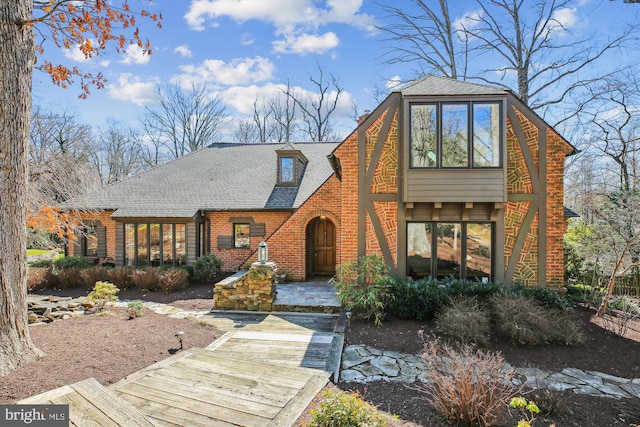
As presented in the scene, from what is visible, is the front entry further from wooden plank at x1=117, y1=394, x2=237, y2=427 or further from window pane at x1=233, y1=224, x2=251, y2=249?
wooden plank at x1=117, y1=394, x2=237, y2=427

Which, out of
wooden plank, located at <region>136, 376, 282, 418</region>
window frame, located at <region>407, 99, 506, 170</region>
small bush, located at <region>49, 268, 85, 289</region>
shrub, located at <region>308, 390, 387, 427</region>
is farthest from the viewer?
small bush, located at <region>49, 268, 85, 289</region>

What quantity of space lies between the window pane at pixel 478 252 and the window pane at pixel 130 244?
39.5 feet

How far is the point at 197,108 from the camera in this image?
99.7 ft

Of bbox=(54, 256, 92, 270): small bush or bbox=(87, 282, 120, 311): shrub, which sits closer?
bbox=(87, 282, 120, 311): shrub

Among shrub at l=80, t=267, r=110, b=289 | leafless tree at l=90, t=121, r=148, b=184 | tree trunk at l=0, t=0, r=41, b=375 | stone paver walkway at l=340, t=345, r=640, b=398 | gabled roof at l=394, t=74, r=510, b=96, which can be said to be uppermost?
leafless tree at l=90, t=121, r=148, b=184

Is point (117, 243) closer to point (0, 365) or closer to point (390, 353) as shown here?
point (0, 365)

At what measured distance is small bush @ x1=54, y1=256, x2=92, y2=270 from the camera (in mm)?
12250

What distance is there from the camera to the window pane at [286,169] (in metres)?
13.8

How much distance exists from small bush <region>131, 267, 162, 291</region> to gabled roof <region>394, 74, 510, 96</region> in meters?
9.68

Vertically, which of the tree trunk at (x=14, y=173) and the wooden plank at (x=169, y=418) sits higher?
the tree trunk at (x=14, y=173)

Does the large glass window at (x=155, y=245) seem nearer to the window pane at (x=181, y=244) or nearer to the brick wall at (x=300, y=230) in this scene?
the window pane at (x=181, y=244)

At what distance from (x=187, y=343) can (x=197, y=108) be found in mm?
29146

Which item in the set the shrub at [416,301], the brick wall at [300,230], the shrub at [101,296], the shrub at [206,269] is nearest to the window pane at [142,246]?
the shrub at [206,269]

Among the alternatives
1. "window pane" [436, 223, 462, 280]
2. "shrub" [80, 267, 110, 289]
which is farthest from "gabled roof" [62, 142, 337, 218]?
"window pane" [436, 223, 462, 280]
